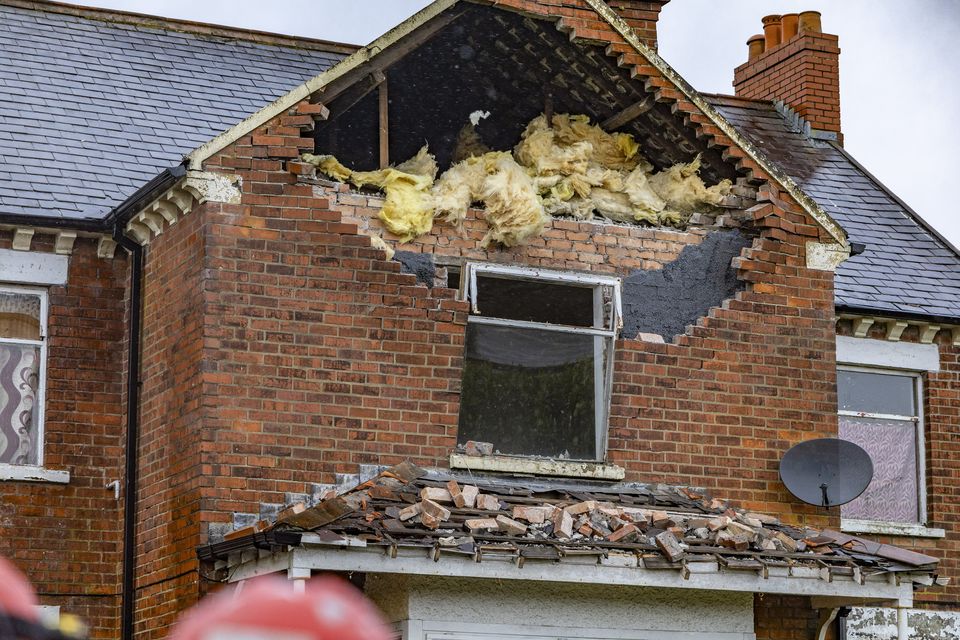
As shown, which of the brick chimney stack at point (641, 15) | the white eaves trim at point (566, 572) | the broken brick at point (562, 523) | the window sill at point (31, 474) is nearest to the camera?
the white eaves trim at point (566, 572)

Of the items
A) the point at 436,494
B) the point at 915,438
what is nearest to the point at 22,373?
the point at 436,494

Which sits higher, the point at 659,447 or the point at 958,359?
the point at 958,359

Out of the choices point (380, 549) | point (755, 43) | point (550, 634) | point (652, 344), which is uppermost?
point (755, 43)

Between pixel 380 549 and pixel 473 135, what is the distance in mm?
4230

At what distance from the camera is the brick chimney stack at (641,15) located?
16500 mm

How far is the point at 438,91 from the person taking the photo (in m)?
11.9

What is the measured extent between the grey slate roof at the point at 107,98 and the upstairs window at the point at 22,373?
2.68 feet

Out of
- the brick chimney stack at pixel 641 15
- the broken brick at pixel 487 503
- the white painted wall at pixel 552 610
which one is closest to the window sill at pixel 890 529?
the white painted wall at pixel 552 610

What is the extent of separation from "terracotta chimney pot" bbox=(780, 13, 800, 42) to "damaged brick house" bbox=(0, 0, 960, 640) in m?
7.47

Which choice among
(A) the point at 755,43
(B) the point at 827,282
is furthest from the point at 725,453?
(A) the point at 755,43

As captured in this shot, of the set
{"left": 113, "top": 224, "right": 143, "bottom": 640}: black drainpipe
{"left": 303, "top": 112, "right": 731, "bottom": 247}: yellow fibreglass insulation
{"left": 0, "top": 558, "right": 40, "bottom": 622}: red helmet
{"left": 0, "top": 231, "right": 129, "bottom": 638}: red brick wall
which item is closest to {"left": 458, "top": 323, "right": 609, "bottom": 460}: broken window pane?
{"left": 303, "top": 112, "right": 731, "bottom": 247}: yellow fibreglass insulation

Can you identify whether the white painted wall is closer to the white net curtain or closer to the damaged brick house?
the damaged brick house

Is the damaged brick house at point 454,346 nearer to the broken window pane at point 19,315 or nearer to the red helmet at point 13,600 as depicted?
the broken window pane at point 19,315

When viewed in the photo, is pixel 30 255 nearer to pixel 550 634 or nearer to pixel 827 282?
pixel 550 634
